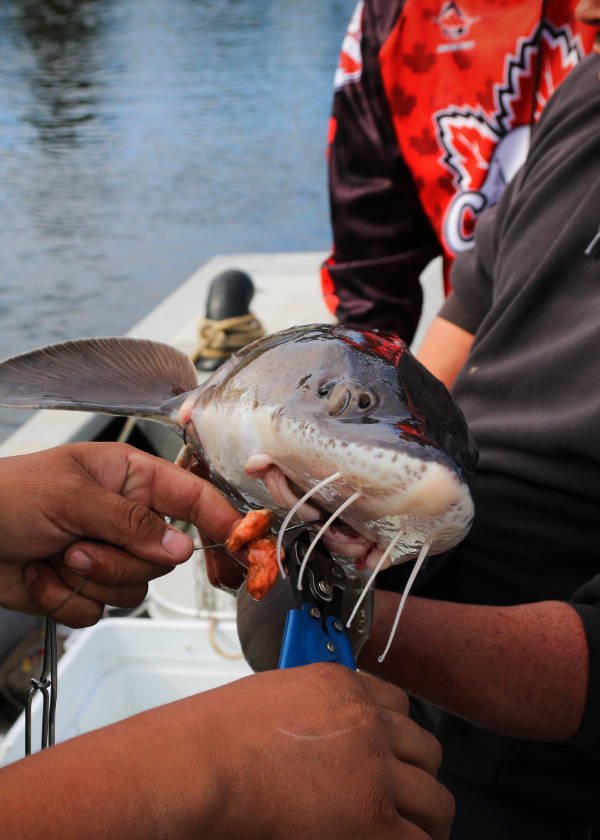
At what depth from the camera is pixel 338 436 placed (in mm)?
1014

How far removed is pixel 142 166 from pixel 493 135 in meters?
10.7

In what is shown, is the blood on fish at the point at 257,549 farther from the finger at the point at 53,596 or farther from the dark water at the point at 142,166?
the dark water at the point at 142,166

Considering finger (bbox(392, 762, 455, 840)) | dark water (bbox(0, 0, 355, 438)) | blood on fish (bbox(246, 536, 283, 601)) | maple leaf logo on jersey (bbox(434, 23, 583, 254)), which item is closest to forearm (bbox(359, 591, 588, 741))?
blood on fish (bbox(246, 536, 283, 601))

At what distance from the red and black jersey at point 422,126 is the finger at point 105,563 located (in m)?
2.12

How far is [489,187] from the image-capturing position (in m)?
2.93

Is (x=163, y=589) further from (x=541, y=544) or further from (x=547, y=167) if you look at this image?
(x=547, y=167)

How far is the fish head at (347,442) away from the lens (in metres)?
0.97

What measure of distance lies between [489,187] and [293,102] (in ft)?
46.8

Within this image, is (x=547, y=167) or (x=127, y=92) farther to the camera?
(x=127, y=92)

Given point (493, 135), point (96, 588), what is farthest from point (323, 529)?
point (493, 135)

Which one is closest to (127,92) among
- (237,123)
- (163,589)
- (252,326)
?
(237,123)

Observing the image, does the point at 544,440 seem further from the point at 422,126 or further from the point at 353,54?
the point at 353,54

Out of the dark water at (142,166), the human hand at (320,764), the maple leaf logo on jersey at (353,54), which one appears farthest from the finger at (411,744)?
the dark water at (142,166)

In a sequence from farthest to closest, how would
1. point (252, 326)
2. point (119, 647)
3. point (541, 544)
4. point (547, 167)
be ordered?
point (252, 326), point (119, 647), point (547, 167), point (541, 544)
